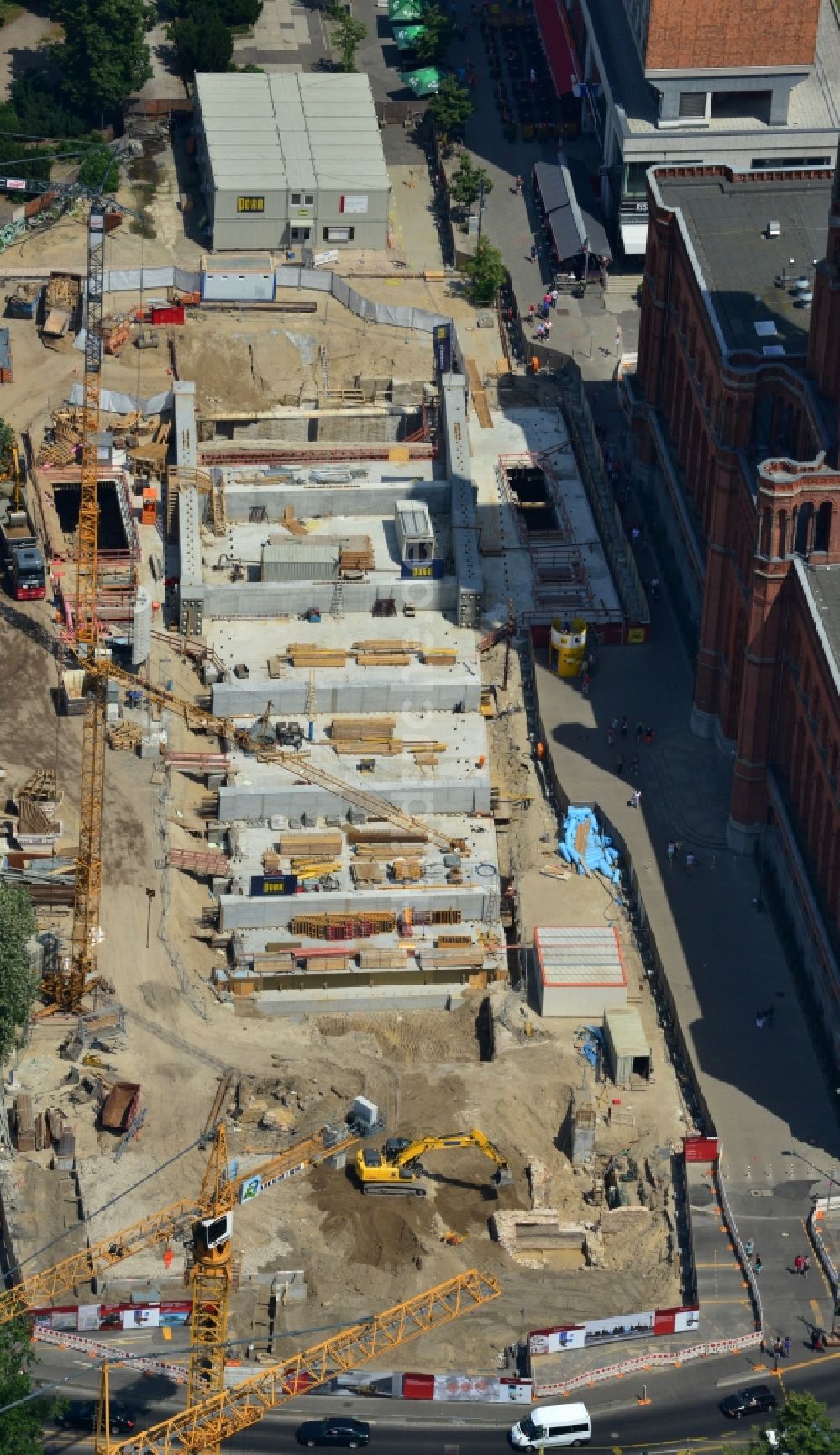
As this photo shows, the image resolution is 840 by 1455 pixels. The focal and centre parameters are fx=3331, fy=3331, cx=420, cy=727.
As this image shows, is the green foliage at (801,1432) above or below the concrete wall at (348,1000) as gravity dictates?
above

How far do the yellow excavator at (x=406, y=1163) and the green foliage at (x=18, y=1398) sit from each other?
22.5 meters

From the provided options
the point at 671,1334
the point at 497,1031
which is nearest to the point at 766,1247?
the point at 671,1334

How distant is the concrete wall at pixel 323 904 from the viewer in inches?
7362

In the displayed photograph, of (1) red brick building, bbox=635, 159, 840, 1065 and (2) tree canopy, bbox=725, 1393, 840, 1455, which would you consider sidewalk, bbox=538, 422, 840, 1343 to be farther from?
(2) tree canopy, bbox=725, 1393, 840, 1455

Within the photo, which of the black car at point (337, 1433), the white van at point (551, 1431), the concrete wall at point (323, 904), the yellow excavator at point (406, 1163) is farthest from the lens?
the concrete wall at point (323, 904)

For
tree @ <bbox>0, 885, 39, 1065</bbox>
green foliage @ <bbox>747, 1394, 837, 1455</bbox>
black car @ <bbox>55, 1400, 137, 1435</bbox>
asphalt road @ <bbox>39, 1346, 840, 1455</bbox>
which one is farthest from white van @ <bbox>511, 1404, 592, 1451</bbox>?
tree @ <bbox>0, 885, 39, 1065</bbox>

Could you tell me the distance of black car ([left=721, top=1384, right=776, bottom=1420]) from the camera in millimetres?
156875

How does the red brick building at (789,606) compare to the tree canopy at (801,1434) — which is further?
the red brick building at (789,606)

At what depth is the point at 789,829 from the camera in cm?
18700

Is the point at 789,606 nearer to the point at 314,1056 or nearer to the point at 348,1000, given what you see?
the point at 348,1000

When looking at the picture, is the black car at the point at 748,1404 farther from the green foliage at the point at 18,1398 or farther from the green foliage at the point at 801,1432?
the green foliage at the point at 18,1398

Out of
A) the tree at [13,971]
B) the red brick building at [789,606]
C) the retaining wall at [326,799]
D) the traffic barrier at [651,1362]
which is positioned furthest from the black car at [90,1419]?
the retaining wall at [326,799]

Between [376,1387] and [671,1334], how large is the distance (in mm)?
14801

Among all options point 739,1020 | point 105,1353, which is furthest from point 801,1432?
point 739,1020
